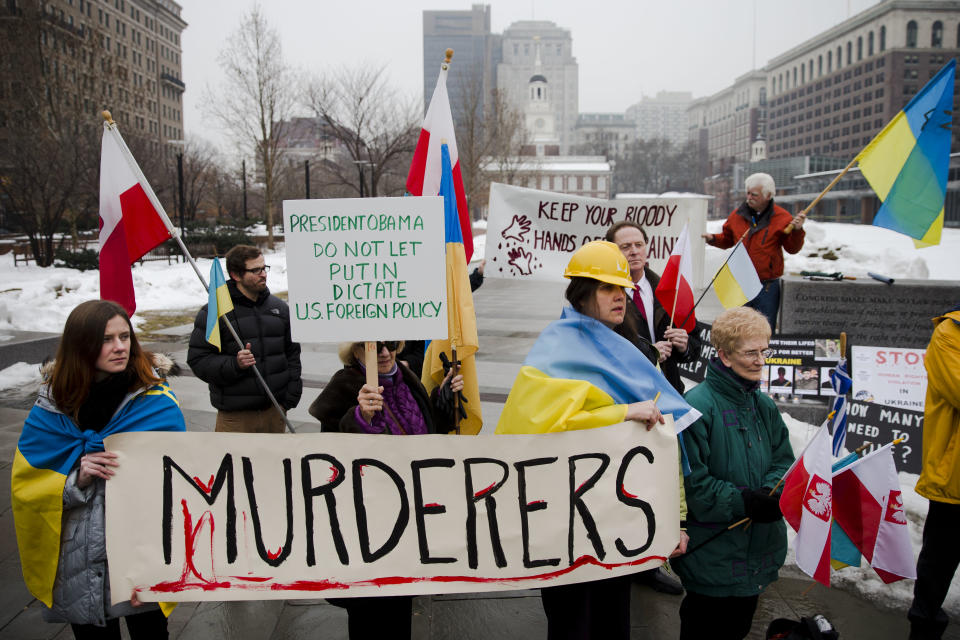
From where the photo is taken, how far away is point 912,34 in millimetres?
87625

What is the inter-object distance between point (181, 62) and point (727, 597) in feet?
383

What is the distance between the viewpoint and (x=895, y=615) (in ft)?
11.0

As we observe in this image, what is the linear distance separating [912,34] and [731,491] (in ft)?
358

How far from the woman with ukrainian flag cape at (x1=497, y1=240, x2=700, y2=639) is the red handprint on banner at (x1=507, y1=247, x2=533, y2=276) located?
9.00 ft

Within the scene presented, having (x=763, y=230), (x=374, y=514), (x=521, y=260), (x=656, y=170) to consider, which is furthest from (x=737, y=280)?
(x=656, y=170)

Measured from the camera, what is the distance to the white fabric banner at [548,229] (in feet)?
17.0

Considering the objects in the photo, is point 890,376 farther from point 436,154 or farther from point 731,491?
point 436,154

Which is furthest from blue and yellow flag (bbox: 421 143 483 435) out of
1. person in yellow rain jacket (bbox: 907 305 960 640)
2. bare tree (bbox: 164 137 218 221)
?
bare tree (bbox: 164 137 218 221)

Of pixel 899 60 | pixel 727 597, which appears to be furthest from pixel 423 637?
pixel 899 60

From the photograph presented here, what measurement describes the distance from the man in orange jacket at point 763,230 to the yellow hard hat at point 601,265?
3.23 meters

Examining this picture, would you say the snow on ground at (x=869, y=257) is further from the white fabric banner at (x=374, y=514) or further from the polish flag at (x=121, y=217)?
the polish flag at (x=121, y=217)

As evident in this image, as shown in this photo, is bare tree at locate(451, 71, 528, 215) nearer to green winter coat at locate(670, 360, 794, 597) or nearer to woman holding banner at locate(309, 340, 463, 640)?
woman holding banner at locate(309, 340, 463, 640)

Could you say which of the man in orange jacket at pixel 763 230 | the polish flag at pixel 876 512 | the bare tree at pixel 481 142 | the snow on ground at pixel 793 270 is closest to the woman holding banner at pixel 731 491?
the polish flag at pixel 876 512

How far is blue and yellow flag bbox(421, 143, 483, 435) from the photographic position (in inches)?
125
